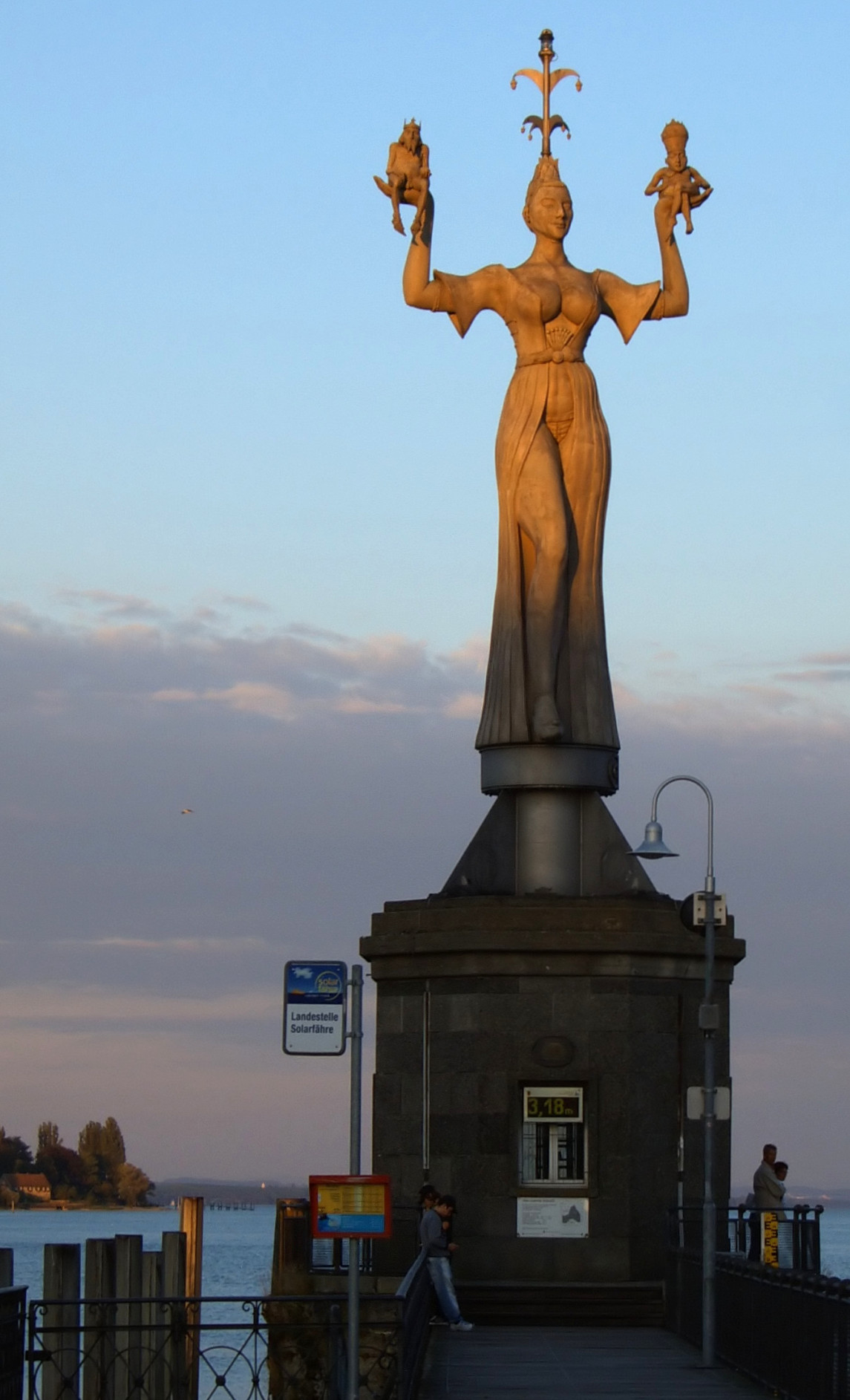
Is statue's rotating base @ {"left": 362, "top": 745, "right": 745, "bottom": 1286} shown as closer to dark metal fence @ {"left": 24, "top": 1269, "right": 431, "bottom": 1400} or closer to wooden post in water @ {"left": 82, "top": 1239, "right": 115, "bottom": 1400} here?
dark metal fence @ {"left": 24, "top": 1269, "right": 431, "bottom": 1400}

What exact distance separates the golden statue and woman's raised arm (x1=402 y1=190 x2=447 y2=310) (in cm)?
2

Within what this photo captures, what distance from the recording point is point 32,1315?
15.8 meters

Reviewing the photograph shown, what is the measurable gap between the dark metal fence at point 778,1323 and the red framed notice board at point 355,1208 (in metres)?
3.09

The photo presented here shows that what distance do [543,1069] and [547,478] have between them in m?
6.90

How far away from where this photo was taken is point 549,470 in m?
26.5

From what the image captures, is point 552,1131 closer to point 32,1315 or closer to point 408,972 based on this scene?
point 408,972

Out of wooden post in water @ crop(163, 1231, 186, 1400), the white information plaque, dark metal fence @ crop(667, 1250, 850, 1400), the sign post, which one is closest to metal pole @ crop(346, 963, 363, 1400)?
the sign post

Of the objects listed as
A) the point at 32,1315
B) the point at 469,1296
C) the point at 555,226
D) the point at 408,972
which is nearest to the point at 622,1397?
the point at 32,1315

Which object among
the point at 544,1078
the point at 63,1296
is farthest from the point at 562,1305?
the point at 63,1296

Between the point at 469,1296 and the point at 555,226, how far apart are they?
12355 millimetres

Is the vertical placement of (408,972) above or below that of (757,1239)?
above

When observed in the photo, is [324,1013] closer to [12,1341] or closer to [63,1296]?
[12,1341]

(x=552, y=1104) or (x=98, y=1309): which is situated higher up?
(x=552, y=1104)

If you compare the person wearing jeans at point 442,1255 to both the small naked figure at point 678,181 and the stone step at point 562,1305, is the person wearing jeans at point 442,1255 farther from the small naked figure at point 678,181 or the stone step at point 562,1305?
the small naked figure at point 678,181
